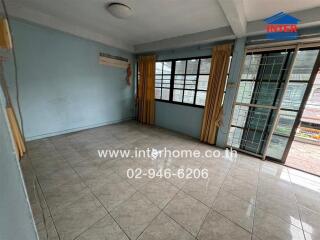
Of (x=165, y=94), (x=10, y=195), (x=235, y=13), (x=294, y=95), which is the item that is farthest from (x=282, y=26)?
(x=10, y=195)

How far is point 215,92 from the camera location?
313 centimetres

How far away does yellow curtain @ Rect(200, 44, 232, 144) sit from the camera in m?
2.95

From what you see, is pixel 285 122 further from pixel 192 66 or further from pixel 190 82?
pixel 192 66

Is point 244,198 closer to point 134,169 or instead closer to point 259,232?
point 259,232

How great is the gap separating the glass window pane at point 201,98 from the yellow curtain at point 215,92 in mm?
277

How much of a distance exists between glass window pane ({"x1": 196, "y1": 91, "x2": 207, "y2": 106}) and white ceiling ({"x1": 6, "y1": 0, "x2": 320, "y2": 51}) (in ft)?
4.40

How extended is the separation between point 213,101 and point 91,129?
3203mm

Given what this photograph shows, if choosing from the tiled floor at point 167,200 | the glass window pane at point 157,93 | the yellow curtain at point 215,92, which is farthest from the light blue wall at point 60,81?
the yellow curtain at point 215,92

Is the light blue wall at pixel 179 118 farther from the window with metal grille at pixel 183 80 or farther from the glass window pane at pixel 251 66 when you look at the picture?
the glass window pane at pixel 251 66

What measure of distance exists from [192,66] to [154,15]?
1605mm

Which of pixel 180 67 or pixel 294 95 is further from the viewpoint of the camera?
pixel 180 67

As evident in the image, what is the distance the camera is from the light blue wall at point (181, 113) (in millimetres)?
3542

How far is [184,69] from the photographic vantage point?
3816 millimetres

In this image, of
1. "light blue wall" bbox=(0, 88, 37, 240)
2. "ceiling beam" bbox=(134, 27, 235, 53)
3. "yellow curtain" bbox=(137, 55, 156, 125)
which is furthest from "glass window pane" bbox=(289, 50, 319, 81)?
"light blue wall" bbox=(0, 88, 37, 240)
